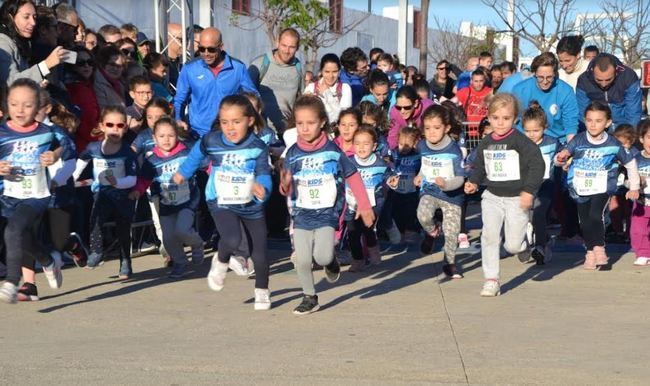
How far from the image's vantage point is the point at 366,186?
9.91 m

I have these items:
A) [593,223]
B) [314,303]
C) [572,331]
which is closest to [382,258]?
[593,223]

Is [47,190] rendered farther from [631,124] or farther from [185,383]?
[631,124]

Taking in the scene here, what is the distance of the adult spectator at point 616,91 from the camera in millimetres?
11883

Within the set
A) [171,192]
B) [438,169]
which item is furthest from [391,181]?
[171,192]

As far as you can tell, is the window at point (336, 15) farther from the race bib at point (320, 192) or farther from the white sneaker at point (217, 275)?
the race bib at point (320, 192)

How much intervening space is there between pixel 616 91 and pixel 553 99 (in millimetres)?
1075

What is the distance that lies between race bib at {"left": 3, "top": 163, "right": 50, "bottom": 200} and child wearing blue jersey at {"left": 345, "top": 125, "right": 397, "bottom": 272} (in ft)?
9.25

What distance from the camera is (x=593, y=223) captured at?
10141 mm

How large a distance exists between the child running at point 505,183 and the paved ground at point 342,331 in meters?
0.36

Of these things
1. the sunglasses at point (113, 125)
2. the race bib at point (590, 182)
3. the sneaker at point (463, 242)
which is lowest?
the sneaker at point (463, 242)

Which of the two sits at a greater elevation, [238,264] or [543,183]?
[543,183]

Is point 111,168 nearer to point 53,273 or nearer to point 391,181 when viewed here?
A: point 53,273

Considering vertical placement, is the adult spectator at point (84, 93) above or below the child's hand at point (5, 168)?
above

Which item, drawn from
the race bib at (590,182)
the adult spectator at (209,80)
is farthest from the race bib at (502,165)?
the adult spectator at (209,80)
